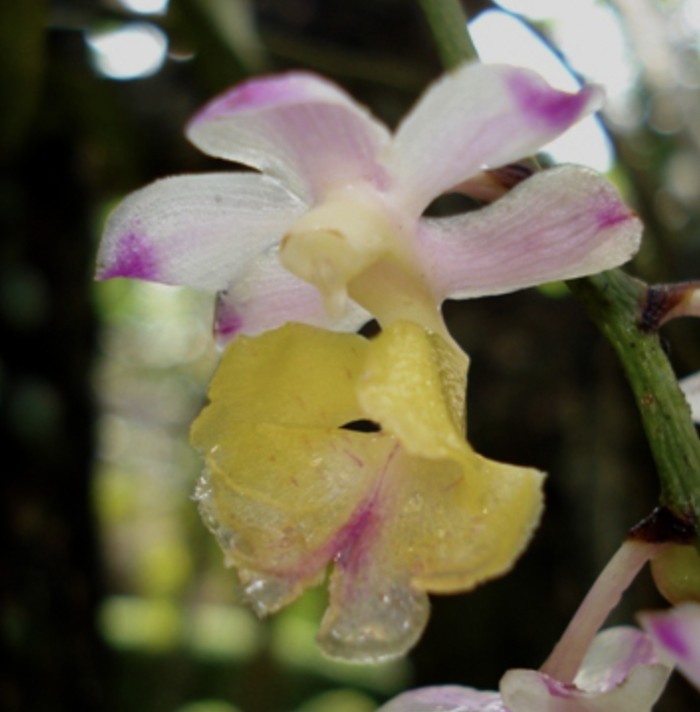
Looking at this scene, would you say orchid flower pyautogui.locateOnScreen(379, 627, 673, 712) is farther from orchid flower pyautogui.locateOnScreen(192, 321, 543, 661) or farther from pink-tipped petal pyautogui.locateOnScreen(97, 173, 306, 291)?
pink-tipped petal pyautogui.locateOnScreen(97, 173, 306, 291)

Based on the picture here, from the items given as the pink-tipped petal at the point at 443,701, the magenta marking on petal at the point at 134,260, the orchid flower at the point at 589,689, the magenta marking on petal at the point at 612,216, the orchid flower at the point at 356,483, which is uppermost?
the magenta marking on petal at the point at 612,216

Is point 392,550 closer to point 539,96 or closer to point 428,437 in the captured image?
point 428,437

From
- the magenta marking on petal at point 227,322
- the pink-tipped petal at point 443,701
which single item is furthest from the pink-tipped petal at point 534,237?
the pink-tipped petal at point 443,701

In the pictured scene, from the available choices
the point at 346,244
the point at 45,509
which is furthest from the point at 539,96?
the point at 45,509

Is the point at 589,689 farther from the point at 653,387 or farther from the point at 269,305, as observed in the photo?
the point at 269,305

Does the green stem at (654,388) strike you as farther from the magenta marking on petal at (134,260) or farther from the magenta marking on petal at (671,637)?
the magenta marking on petal at (134,260)

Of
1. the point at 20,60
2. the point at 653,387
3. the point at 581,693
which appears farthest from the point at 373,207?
the point at 20,60
